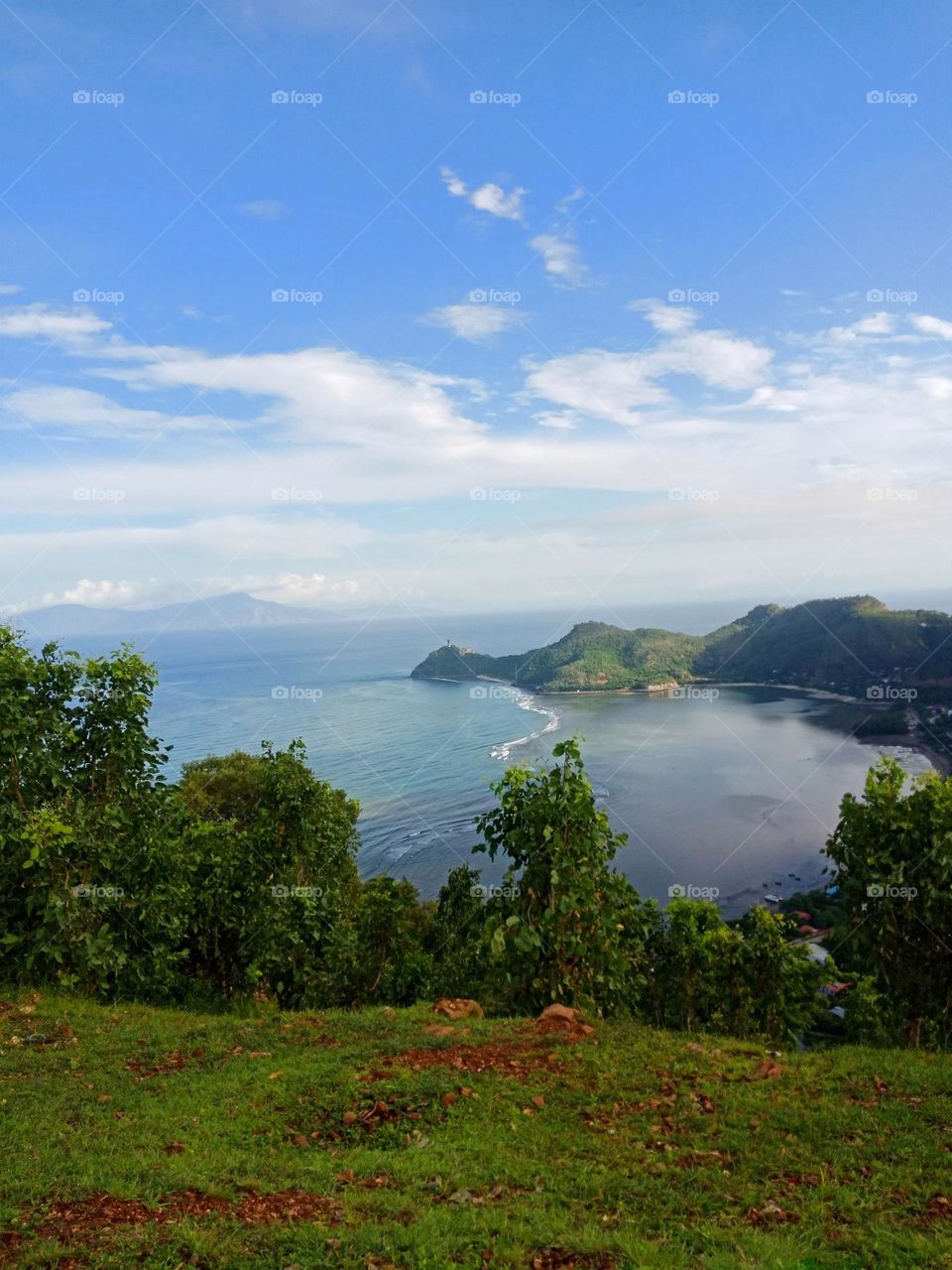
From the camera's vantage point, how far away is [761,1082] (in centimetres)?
699

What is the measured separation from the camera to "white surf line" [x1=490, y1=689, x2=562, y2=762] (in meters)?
72.0

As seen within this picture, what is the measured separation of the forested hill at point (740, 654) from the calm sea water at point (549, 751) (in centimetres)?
348

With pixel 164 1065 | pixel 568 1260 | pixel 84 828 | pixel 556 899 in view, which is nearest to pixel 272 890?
pixel 84 828

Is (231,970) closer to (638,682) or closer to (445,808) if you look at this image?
(445,808)

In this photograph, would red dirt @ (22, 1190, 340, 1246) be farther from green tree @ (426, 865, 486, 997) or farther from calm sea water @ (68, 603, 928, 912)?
calm sea water @ (68, 603, 928, 912)

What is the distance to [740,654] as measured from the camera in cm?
11025

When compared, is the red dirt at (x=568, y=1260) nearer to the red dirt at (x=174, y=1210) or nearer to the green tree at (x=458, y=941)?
the red dirt at (x=174, y=1210)

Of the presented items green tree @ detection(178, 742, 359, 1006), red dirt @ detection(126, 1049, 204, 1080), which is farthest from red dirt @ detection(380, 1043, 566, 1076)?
green tree @ detection(178, 742, 359, 1006)

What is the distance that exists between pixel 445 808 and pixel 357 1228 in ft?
177

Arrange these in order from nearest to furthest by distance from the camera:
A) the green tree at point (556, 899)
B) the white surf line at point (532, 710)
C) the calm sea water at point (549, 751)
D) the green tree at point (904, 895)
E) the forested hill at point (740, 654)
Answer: the green tree at point (904, 895) → the green tree at point (556, 899) → the calm sea water at point (549, 751) → the white surf line at point (532, 710) → the forested hill at point (740, 654)

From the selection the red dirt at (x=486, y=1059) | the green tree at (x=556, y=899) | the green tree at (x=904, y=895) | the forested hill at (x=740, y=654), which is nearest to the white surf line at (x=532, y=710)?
Answer: the forested hill at (x=740, y=654)

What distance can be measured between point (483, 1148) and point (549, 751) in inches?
2922

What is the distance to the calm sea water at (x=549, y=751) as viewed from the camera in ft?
165

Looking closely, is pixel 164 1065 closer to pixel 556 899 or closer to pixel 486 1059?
pixel 486 1059
